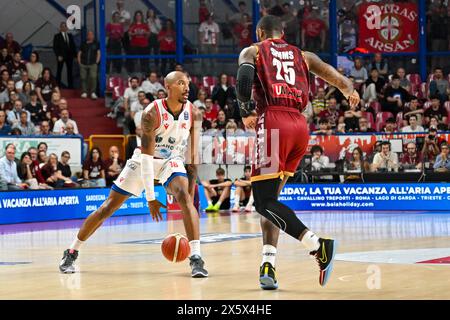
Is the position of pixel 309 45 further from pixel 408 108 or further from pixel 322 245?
pixel 322 245

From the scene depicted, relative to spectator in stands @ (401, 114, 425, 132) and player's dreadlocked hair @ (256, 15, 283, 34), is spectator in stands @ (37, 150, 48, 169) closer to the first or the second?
spectator in stands @ (401, 114, 425, 132)

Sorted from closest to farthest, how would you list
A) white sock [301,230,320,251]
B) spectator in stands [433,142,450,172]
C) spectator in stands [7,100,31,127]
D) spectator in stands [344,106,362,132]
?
white sock [301,230,320,251] → spectator in stands [433,142,450,172] → spectator in stands [7,100,31,127] → spectator in stands [344,106,362,132]

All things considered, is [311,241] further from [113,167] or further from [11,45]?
[11,45]

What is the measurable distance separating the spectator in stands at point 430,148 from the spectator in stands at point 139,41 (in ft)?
34.5

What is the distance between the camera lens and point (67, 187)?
22.0m

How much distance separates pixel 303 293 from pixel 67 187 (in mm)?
14414

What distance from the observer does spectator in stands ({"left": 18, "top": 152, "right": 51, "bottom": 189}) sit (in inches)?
844

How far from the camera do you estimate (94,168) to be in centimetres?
2331

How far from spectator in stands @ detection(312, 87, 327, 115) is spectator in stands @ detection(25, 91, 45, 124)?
7521 mm

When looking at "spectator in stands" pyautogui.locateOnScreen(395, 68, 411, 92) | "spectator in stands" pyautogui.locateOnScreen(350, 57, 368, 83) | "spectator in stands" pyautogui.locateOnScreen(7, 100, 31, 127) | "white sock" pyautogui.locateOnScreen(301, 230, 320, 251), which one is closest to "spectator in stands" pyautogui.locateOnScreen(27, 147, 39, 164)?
"spectator in stands" pyautogui.locateOnScreen(7, 100, 31, 127)

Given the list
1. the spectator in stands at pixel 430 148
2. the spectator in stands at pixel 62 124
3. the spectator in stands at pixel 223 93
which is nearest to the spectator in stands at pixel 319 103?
the spectator in stands at pixel 223 93

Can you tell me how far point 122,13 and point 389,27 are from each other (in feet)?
28.3

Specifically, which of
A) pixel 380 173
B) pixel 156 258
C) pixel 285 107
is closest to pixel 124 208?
pixel 380 173

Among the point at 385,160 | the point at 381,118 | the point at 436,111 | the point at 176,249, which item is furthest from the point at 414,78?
the point at 176,249
